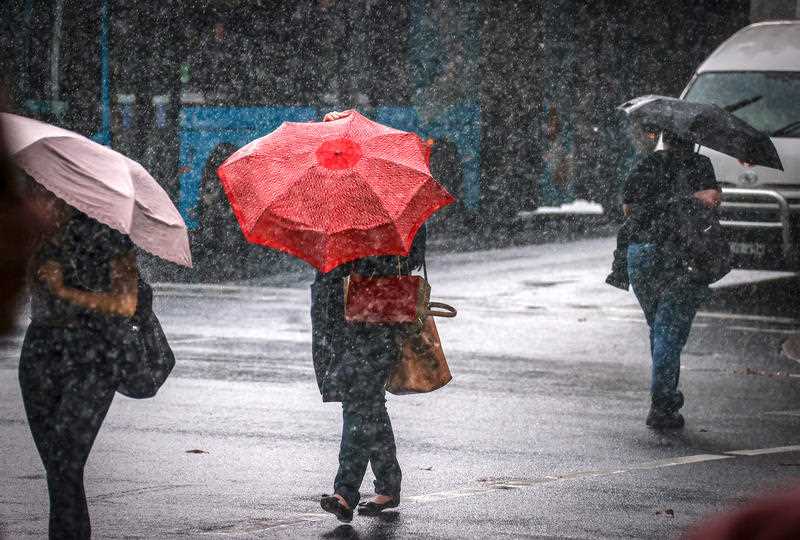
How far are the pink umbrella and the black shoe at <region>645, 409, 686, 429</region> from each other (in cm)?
410

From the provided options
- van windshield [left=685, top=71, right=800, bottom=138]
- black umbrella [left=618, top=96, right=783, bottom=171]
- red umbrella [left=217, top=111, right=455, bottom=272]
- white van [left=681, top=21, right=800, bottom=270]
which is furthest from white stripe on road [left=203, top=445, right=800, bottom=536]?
van windshield [left=685, top=71, right=800, bottom=138]

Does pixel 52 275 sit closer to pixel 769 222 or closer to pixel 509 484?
pixel 509 484

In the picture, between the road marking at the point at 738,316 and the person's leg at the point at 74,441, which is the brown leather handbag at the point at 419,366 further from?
the road marking at the point at 738,316

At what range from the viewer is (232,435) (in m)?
8.43

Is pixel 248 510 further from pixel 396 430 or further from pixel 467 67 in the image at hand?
pixel 467 67

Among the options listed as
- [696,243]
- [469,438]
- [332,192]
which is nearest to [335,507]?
[332,192]

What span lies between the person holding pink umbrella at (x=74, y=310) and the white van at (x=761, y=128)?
997cm

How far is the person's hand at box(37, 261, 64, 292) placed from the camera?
16.8ft

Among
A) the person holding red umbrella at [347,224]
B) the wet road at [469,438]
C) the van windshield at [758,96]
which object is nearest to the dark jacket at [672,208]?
the wet road at [469,438]

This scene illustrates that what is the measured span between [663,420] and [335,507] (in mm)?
3105

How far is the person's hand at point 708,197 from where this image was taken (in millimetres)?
8867

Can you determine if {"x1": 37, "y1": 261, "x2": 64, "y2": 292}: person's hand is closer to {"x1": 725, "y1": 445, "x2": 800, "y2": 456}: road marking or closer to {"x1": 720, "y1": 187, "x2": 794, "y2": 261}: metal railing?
{"x1": 725, "y1": 445, "x2": 800, "y2": 456}: road marking

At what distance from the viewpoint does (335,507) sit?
634cm

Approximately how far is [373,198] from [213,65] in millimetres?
13767
